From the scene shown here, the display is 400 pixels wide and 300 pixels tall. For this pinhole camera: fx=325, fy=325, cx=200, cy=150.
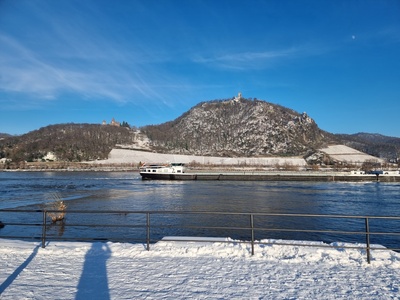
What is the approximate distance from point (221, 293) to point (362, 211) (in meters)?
27.1

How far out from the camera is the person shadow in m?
5.75

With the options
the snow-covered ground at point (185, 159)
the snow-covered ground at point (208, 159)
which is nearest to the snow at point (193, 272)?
the snow-covered ground at point (208, 159)

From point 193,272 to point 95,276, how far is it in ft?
6.58

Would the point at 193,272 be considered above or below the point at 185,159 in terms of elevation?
below

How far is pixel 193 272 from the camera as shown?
6867mm

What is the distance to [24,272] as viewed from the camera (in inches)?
269

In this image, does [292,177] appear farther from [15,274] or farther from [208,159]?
[208,159]

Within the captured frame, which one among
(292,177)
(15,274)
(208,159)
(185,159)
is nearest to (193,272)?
(15,274)

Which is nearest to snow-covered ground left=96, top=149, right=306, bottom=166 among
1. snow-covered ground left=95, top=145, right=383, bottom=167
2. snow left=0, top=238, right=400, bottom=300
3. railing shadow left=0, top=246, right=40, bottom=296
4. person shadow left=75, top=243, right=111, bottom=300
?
snow-covered ground left=95, top=145, right=383, bottom=167

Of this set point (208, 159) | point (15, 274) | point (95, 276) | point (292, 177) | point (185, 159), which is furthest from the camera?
point (185, 159)

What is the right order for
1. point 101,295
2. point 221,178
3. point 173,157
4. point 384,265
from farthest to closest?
point 173,157
point 221,178
point 384,265
point 101,295

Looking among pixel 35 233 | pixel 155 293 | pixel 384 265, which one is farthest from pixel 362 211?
pixel 155 293

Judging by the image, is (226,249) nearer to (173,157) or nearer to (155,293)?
(155,293)

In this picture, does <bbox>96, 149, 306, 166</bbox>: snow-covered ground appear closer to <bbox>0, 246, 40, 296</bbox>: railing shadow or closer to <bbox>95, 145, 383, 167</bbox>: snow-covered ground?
<bbox>95, 145, 383, 167</bbox>: snow-covered ground
